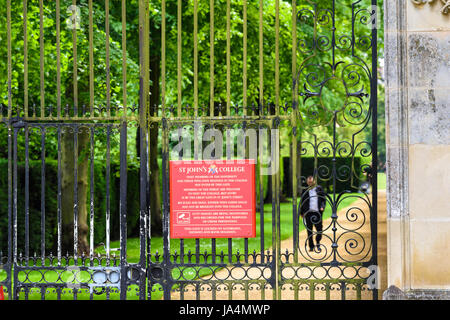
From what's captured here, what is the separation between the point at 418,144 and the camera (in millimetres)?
6340

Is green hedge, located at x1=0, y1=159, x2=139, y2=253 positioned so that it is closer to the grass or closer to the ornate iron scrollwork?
the grass

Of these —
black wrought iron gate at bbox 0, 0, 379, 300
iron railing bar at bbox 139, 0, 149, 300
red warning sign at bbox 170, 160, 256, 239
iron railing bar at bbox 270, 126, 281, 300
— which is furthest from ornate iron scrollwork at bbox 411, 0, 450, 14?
iron railing bar at bbox 139, 0, 149, 300

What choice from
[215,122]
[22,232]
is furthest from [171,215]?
[22,232]

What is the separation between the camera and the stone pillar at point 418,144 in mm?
6332

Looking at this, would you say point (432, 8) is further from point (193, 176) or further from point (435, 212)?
point (193, 176)

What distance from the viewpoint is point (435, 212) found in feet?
20.8

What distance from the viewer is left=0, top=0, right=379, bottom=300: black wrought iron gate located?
22.1ft

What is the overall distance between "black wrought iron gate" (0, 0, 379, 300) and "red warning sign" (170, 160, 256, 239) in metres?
0.12

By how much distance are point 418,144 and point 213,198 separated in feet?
6.99

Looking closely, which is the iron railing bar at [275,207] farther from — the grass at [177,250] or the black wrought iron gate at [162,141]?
the grass at [177,250]

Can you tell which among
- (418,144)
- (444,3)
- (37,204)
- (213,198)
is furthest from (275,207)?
(37,204)

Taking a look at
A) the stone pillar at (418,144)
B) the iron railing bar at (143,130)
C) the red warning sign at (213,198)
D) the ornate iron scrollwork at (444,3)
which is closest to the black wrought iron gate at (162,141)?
the iron railing bar at (143,130)

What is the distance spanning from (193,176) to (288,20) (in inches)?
308

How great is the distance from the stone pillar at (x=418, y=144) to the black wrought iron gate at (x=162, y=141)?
32cm
